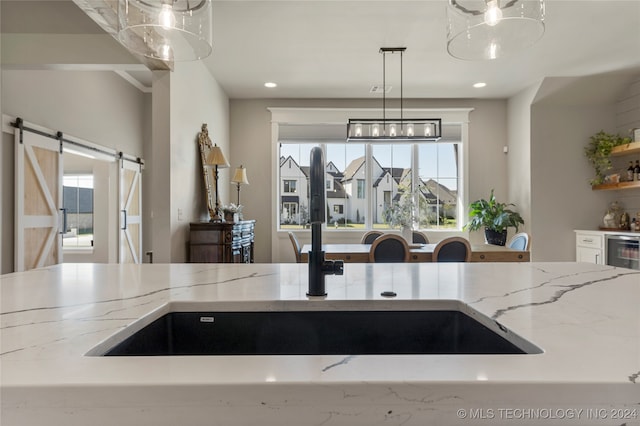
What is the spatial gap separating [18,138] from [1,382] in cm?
394

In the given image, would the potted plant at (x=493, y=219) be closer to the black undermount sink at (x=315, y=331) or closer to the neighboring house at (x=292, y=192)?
the neighboring house at (x=292, y=192)

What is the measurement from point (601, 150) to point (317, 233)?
220 inches

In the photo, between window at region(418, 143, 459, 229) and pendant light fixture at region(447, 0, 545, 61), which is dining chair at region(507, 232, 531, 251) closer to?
window at region(418, 143, 459, 229)

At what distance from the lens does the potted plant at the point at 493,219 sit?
521cm

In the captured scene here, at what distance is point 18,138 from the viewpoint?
11.3 ft

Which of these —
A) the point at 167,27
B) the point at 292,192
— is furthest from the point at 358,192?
the point at 167,27

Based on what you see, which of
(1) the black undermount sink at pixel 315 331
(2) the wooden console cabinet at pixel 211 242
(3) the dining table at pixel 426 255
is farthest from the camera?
(2) the wooden console cabinet at pixel 211 242

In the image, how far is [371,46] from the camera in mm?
3865

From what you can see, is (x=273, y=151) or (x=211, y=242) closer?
(x=211, y=242)

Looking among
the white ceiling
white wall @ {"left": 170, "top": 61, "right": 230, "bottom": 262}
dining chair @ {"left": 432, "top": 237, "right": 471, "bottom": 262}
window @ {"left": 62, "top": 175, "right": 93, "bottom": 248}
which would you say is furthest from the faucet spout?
window @ {"left": 62, "top": 175, "right": 93, "bottom": 248}

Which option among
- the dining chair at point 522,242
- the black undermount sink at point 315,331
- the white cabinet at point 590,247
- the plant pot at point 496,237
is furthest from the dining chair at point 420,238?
the black undermount sink at point 315,331

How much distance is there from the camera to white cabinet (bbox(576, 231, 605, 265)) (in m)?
4.73

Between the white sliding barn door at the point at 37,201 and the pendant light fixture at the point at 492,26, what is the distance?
12.6 ft

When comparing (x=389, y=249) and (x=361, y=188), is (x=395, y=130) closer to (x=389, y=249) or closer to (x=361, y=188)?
(x=389, y=249)
